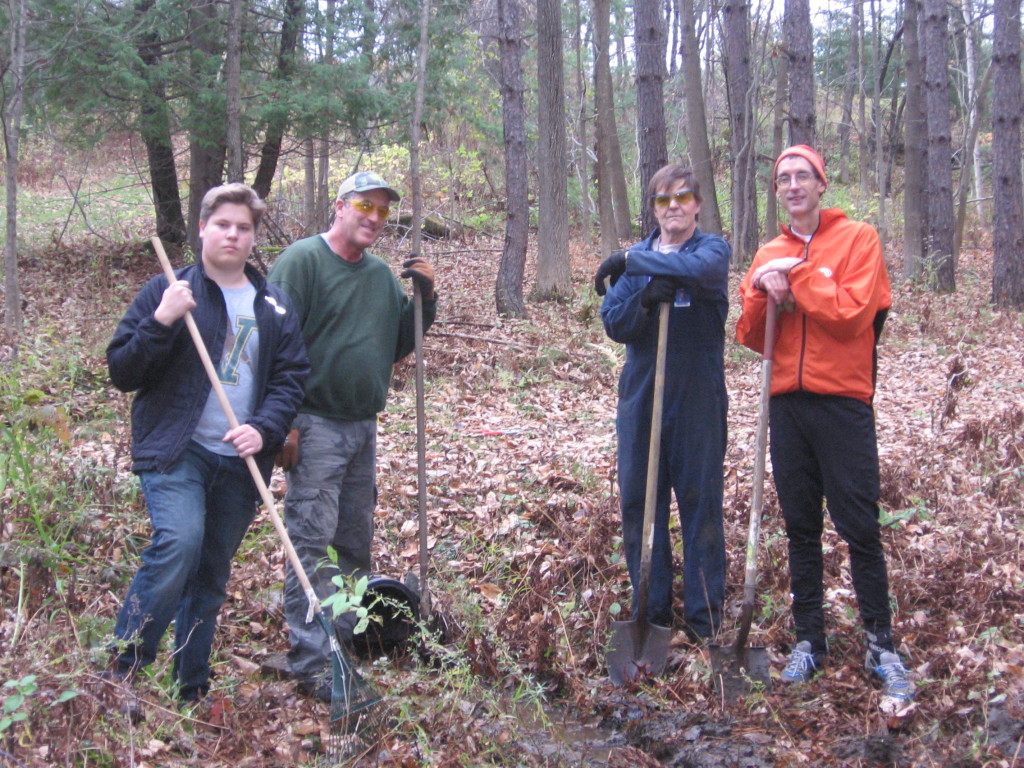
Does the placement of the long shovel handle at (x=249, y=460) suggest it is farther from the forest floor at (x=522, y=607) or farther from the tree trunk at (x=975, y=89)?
the tree trunk at (x=975, y=89)

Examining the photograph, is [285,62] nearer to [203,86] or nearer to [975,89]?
[203,86]

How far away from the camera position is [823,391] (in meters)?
3.88

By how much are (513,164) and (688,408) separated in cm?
1053

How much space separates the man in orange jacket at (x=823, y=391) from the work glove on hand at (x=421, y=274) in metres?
1.56

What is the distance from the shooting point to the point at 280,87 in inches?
531

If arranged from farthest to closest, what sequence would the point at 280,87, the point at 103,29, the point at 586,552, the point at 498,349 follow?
the point at 280,87
the point at 103,29
the point at 498,349
the point at 586,552

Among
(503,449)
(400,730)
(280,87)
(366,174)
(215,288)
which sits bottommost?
(400,730)

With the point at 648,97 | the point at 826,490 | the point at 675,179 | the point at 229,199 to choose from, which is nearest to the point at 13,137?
the point at 648,97

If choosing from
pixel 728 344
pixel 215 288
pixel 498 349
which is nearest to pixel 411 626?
pixel 215 288

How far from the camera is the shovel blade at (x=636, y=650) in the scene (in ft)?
13.8

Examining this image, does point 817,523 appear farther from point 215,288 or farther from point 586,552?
point 215,288

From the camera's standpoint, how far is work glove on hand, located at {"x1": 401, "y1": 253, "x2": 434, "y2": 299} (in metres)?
4.42

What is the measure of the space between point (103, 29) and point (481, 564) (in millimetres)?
10281

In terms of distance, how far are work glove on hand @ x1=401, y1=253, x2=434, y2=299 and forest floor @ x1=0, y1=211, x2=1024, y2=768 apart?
5.49ft
